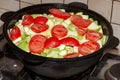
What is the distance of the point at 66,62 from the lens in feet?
2.61


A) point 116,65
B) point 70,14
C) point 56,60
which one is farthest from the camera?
point 70,14

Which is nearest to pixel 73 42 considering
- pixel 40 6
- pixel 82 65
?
pixel 82 65

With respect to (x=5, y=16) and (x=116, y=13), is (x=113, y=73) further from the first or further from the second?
(x=5, y=16)

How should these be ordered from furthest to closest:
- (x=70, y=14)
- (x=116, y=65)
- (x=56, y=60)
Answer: (x=70, y=14) < (x=116, y=65) < (x=56, y=60)

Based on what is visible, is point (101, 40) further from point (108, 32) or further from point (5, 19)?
point (5, 19)

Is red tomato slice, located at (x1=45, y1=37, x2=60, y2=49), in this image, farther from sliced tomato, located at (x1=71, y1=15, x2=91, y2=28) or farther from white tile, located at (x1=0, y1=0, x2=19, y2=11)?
white tile, located at (x1=0, y1=0, x2=19, y2=11)

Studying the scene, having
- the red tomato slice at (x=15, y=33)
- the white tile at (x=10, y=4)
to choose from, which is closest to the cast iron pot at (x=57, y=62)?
the red tomato slice at (x=15, y=33)

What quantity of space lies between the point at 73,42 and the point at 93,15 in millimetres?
163

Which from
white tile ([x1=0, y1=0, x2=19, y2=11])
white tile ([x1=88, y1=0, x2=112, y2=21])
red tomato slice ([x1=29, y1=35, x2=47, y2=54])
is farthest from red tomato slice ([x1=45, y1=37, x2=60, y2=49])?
white tile ([x1=0, y1=0, x2=19, y2=11])

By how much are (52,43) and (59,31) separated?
0.19ft

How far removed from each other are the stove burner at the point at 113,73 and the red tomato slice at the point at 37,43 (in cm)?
20

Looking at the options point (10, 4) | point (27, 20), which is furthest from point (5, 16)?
point (10, 4)

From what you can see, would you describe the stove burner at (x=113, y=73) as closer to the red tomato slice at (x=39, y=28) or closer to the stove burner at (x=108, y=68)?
the stove burner at (x=108, y=68)

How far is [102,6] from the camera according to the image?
1058 millimetres
